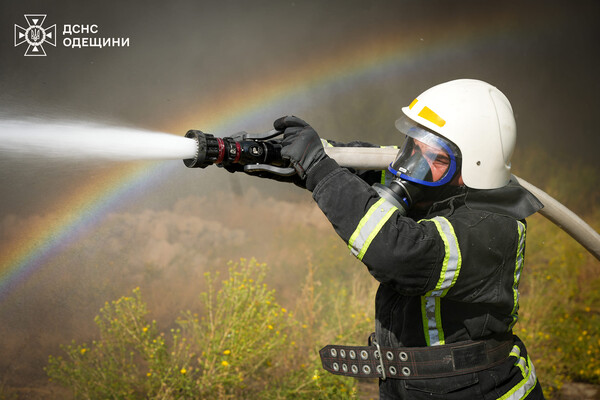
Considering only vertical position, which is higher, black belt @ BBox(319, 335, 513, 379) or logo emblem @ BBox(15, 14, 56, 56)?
logo emblem @ BBox(15, 14, 56, 56)

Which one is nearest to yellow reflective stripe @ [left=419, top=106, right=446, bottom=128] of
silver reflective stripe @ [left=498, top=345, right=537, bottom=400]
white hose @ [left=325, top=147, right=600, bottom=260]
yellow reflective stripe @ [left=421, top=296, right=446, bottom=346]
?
white hose @ [left=325, top=147, right=600, bottom=260]

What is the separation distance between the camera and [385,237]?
1.93 metres

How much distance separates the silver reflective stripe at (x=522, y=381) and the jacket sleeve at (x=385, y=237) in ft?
2.21

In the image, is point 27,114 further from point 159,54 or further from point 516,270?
point 516,270

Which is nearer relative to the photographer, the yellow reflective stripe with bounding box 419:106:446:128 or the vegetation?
the yellow reflective stripe with bounding box 419:106:446:128

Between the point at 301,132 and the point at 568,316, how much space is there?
4671mm

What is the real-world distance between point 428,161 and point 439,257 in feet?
1.51

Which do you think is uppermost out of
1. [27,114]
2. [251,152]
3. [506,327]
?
[27,114]

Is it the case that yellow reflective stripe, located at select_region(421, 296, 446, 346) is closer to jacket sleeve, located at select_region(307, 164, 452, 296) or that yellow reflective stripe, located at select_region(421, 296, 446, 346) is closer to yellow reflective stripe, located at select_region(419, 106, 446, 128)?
jacket sleeve, located at select_region(307, 164, 452, 296)

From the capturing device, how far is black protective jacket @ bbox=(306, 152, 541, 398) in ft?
6.39

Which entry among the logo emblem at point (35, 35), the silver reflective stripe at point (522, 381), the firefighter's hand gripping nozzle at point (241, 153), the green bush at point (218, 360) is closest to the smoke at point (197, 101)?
the logo emblem at point (35, 35)

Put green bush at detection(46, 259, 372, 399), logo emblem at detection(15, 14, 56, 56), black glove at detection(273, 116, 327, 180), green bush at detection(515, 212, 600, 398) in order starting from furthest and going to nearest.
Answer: green bush at detection(515, 212, 600, 398)
logo emblem at detection(15, 14, 56, 56)
green bush at detection(46, 259, 372, 399)
black glove at detection(273, 116, 327, 180)

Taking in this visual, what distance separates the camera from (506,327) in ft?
7.58

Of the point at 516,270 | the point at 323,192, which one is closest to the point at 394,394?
the point at 516,270
